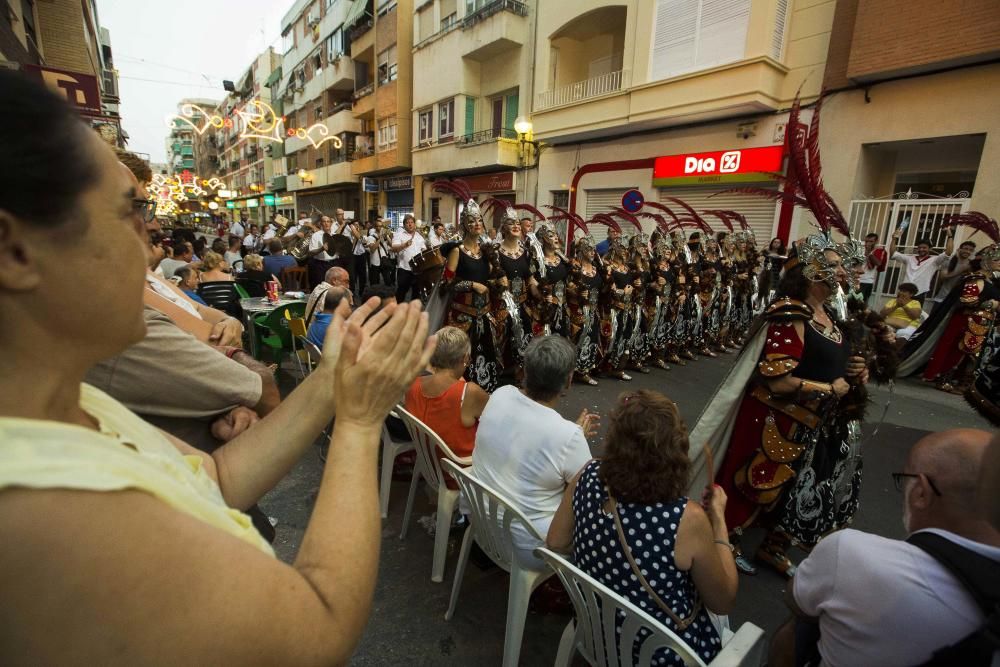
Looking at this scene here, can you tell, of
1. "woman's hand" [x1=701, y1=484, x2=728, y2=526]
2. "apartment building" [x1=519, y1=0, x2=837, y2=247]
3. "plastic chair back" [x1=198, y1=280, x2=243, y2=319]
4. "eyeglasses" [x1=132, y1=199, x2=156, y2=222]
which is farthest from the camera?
"apartment building" [x1=519, y1=0, x2=837, y2=247]

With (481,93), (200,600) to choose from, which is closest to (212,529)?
(200,600)

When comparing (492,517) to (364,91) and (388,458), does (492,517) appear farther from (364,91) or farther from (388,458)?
(364,91)

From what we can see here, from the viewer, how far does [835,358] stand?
2637 millimetres

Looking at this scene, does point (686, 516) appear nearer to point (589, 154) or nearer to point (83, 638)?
point (83, 638)

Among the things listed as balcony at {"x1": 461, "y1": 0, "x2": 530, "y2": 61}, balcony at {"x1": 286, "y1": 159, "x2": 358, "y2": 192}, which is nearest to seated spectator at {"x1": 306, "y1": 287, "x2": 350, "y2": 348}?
balcony at {"x1": 461, "y1": 0, "x2": 530, "y2": 61}

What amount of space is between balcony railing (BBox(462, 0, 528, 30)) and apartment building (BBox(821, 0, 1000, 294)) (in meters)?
9.33

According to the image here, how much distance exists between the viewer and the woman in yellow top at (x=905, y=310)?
24.7 feet

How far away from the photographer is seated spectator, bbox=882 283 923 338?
7531mm

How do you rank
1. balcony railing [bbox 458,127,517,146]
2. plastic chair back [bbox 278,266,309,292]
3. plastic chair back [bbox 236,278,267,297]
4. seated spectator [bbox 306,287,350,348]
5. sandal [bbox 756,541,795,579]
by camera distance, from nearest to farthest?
1. sandal [bbox 756,541,795,579]
2. seated spectator [bbox 306,287,350,348]
3. plastic chair back [bbox 236,278,267,297]
4. plastic chair back [bbox 278,266,309,292]
5. balcony railing [bbox 458,127,517,146]

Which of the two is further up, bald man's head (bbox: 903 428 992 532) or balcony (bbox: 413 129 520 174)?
balcony (bbox: 413 129 520 174)

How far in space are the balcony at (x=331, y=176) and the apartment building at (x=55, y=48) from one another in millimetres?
13708

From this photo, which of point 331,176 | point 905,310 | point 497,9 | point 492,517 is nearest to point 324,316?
point 492,517

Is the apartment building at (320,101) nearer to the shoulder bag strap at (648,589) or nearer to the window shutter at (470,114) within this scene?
the window shutter at (470,114)

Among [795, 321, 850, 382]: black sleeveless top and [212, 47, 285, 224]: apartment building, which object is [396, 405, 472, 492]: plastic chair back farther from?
[212, 47, 285, 224]: apartment building
